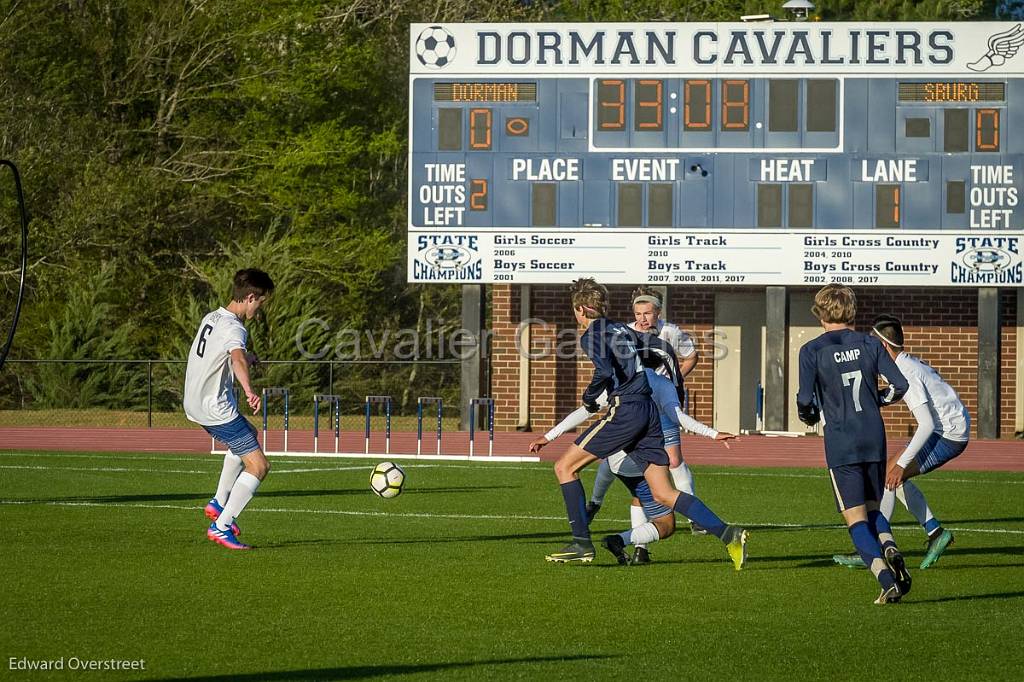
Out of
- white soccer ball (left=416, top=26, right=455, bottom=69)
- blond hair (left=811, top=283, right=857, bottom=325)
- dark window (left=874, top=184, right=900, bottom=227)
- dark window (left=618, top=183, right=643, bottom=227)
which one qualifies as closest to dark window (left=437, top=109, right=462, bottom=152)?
white soccer ball (left=416, top=26, right=455, bottom=69)

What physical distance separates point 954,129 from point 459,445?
995 centimetres

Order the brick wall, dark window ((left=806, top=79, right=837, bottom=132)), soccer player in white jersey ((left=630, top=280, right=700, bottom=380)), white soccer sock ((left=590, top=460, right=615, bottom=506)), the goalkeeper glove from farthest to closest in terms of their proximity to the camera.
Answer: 1. the brick wall
2. dark window ((left=806, top=79, right=837, bottom=132))
3. white soccer sock ((left=590, top=460, right=615, bottom=506))
4. soccer player in white jersey ((left=630, top=280, right=700, bottom=380))
5. the goalkeeper glove

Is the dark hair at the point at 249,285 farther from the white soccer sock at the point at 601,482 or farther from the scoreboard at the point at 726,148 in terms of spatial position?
the scoreboard at the point at 726,148

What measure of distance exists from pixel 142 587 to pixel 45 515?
468 cm

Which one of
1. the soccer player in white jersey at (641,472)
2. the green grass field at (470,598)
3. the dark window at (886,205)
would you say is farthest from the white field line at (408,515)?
the dark window at (886,205)

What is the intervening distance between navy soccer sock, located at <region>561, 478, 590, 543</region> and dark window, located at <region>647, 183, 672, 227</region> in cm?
1599

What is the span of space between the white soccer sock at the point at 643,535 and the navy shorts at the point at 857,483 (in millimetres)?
1609

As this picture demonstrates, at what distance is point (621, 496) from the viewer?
1650 centimetres

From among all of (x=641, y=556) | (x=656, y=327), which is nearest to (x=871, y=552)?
(x=641, y=556)

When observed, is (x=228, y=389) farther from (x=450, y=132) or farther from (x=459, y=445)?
(x=450, y=132)

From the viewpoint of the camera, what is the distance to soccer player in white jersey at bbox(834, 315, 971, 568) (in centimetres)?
1001

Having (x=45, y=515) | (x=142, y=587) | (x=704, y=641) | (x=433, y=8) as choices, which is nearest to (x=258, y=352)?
(x=433, y=8)

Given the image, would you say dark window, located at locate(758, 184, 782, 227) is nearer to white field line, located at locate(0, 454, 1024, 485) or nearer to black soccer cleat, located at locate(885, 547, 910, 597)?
white field line, located at locate(0, 454, 1024, 485)

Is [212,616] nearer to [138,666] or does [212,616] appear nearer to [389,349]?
[138,666]
